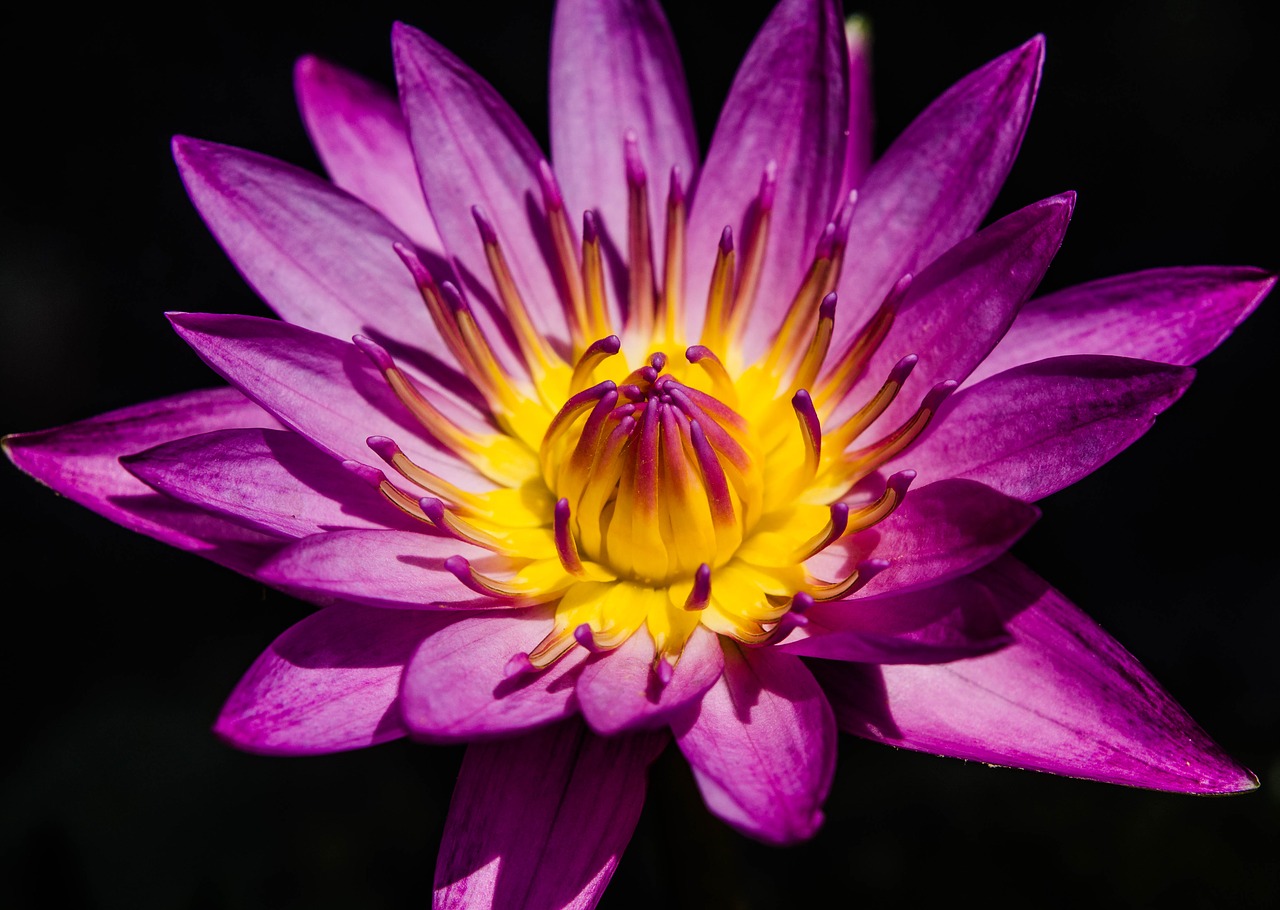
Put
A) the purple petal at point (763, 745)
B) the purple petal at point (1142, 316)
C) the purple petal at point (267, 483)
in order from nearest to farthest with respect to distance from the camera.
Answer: the purple petal at point (763, 745) < the purple petal at point (267, 483) < the purple petal at point (1142, 316)

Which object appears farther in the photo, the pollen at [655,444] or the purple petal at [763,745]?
the pollen at [655,444]

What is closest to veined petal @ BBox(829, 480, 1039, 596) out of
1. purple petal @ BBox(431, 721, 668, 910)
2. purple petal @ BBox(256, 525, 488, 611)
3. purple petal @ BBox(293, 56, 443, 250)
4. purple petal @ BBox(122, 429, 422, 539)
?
purple petal @ BBox(431, 721, 668, 910)

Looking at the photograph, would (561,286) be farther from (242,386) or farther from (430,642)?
(430,642)

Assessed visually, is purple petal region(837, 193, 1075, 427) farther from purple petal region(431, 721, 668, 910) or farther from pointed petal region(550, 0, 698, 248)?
purple petal region(431, 721, 668, 910)

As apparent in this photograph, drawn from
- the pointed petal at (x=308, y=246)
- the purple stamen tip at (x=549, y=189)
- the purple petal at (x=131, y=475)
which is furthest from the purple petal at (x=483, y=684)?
the purple stamen tip at (x=549, y=189)

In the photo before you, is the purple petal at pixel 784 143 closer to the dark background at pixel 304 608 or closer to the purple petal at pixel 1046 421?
the purple petal at pixel 1046 421

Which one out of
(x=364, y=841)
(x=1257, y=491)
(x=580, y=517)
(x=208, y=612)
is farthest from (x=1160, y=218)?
(x=208, y=612)

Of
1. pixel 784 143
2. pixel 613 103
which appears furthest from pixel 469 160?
pixel 784 143
